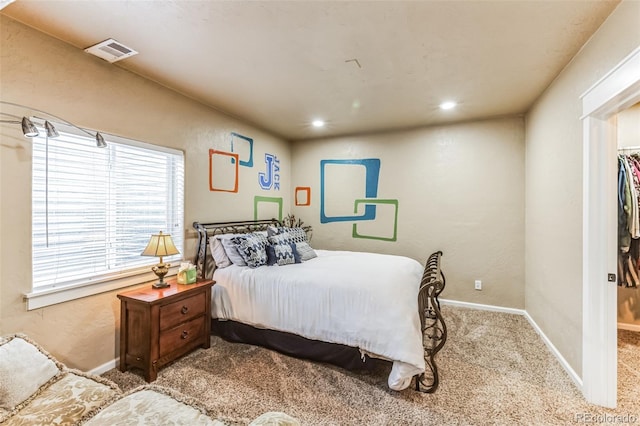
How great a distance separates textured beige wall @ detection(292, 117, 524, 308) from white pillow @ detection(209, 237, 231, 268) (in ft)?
7.05

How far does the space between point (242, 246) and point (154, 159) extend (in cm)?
121

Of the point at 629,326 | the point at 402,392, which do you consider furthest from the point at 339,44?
the point at 629,326

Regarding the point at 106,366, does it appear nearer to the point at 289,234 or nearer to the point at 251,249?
the point at 251,249

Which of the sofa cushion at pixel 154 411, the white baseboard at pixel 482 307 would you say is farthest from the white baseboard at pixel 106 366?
the white baseboard at pixel 482 307

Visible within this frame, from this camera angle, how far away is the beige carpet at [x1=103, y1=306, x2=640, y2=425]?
186cm

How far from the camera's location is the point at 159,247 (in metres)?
2.40

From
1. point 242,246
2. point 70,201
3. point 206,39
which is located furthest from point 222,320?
point 206,39

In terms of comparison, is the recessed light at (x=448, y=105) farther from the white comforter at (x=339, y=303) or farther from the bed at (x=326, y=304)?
the white comforter at (x=339, y=303)

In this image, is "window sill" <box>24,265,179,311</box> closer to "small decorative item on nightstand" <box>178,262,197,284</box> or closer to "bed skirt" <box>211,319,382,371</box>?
"small decorative item on nightstand" <box>178,262,197,284</box>

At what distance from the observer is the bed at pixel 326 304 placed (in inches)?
82.3

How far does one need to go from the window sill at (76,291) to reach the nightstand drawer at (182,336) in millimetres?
606

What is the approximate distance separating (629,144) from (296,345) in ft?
13.6

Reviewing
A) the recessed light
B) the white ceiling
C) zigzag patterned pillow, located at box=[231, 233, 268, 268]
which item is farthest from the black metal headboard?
the recessed light

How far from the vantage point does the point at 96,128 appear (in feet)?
7.50
